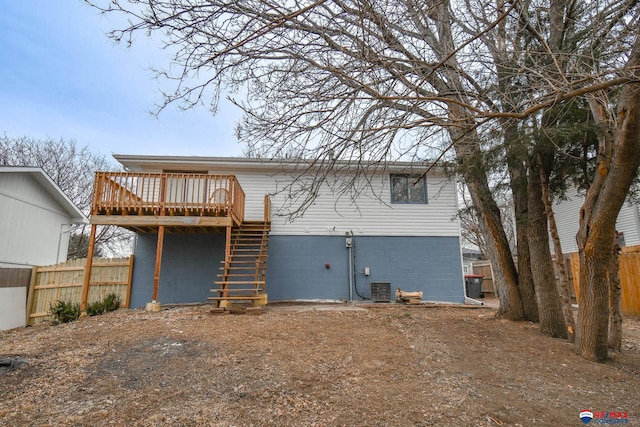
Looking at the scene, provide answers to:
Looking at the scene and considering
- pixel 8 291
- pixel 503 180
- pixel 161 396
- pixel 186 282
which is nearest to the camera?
pixel 161 396

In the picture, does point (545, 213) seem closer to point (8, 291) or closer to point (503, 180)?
point (503, 180)

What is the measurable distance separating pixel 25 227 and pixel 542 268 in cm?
1285

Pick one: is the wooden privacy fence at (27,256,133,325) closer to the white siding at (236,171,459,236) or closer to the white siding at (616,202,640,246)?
the white siding at (236,171,459,236)

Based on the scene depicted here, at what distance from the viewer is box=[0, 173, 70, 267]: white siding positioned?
9078 millimetres

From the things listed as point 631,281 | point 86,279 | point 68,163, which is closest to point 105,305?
point 86,279

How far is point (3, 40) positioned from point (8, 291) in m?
6.48

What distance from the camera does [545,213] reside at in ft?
18.5

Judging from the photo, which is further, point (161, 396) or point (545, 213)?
point (545, 213)

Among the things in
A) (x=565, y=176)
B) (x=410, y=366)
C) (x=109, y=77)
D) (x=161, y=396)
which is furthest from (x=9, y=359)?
(x=565, y=176)

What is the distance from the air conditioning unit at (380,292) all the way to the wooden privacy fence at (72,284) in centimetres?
674

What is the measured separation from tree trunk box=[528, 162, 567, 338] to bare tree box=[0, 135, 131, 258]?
18.8 meters

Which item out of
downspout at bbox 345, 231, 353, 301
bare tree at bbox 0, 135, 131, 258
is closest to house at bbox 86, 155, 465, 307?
downspout at bbox 345, 231, 353, 301

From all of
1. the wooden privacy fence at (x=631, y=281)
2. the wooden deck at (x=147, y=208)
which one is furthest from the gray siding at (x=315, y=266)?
the wooden privacy fence at (x=631, y=281)

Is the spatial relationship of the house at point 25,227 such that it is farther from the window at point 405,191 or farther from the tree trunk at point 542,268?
the tree trunk at point 542,268
